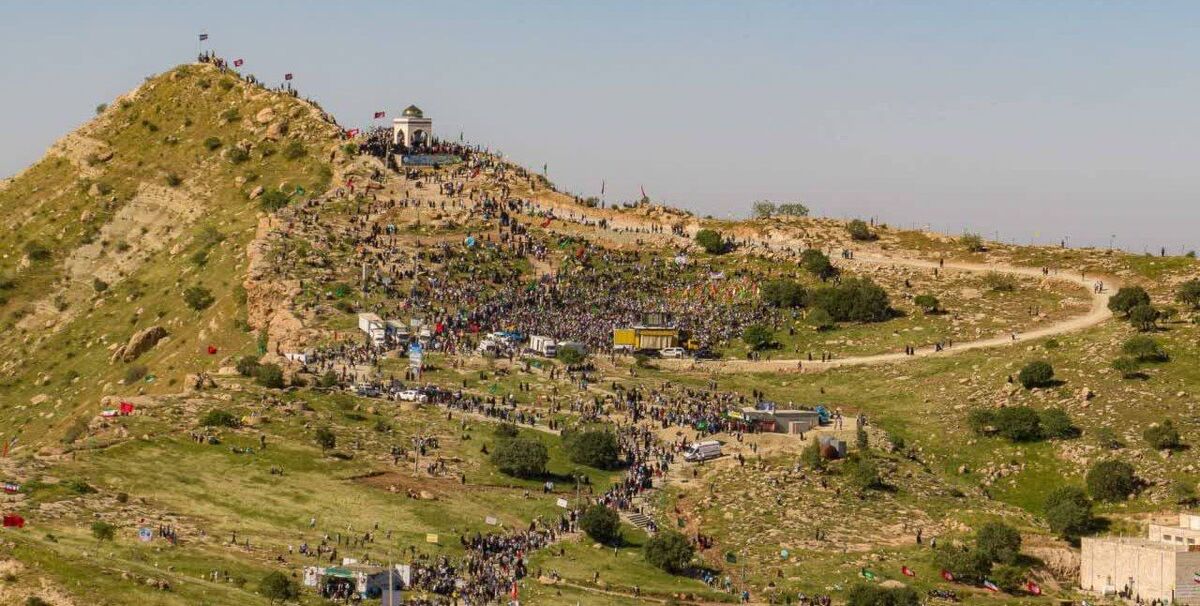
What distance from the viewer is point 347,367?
133 meters

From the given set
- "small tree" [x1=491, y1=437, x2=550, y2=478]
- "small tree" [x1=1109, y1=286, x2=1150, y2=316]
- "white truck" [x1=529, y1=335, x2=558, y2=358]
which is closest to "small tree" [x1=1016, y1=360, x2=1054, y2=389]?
"small tree" [x1=1109, y1=286, x2=1150, y2=316]

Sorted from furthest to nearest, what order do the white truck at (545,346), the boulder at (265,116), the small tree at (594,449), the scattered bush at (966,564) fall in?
1. the boulder at (265,116)
2. the white truck at (545,346)
3. the small tree at (594,449)
4. the scattered bush at (966,564)

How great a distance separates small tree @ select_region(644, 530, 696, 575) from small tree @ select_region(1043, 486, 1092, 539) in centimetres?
2390

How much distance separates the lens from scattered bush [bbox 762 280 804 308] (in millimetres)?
154125

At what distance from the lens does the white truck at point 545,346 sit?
453 ft

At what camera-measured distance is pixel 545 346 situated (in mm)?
138125

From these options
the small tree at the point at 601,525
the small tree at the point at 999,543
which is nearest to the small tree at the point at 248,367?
the small tree at the point at 601,525

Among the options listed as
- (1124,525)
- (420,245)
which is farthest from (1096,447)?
(420,245)

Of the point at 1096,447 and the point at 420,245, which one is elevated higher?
→ the point at 420,245

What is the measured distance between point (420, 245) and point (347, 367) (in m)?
30.6

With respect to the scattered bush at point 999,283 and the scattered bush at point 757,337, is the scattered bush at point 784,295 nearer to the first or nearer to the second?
the scattered bush at point 757,337

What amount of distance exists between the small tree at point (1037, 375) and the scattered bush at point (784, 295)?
93.2ft

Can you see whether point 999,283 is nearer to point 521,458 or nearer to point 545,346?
point 545,346

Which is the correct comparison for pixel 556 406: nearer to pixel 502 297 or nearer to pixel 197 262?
pixel 502 297
